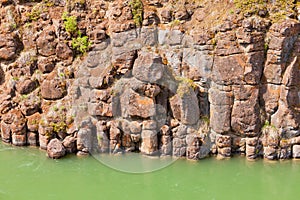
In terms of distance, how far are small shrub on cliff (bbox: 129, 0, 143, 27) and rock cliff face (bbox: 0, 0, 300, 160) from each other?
4 cm

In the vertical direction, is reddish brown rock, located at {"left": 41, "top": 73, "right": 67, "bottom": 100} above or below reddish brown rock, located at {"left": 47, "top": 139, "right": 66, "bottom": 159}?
above

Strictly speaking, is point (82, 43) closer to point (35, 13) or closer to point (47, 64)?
point (47, 64)

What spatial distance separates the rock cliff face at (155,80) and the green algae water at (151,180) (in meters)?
0.55

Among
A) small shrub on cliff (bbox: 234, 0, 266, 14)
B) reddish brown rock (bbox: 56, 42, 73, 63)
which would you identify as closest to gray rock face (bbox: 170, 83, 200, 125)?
small shrub on cliff (bbox: 234, 0, 266, 14)

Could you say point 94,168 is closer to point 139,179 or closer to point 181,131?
point 139,179

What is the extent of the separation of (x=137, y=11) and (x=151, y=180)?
6.74 meters

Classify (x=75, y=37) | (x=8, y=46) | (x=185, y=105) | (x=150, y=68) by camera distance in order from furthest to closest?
(x=8, y=46)
(x=75, y=37)
(x=185, y=105)
(x=150, y=68)

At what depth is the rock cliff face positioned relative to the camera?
16.2m

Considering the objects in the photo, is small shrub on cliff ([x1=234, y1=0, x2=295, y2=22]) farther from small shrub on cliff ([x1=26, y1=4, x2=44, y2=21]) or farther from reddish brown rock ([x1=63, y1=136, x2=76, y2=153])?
small shrub on cliff ([x1=26, y1=4, x2=44, y2=21])

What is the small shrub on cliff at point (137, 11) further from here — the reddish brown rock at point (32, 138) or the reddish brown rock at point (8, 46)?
the reddish brown rock at point (32, 138)

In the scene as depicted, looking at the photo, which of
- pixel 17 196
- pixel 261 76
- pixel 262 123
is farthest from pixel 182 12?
pixel 17 196

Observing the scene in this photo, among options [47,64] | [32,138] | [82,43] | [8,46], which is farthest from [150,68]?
[8,46]

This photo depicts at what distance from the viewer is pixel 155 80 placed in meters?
16.7

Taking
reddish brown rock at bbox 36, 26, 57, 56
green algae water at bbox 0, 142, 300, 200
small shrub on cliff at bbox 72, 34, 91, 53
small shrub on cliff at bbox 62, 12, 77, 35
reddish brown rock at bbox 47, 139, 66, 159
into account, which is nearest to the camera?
green algae water at bbox 0, 142, 300, 200
